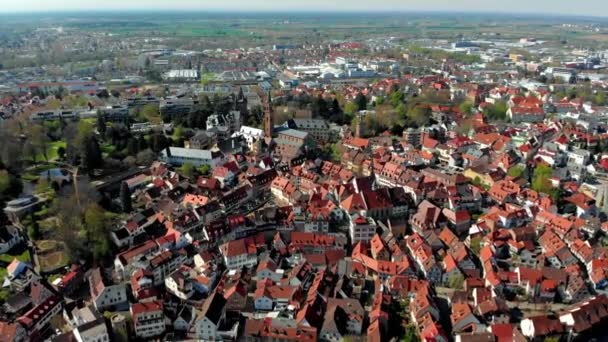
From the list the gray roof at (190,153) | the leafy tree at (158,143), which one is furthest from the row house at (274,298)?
the leafy tree at (158,143)

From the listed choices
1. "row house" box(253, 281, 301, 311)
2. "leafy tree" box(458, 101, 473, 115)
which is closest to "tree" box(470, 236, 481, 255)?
"row house" box(253, 281, 301, 311)

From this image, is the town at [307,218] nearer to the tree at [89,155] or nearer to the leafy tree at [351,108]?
the tree at [89,155]

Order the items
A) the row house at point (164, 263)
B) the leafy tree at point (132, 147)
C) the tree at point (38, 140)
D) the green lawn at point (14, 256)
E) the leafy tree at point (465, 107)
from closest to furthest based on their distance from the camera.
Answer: the row house at point (164, 263) < the green lawn at point (14, 256) < the tree at point (38, 140) < the leafy tree at point (132, 147) < the leafy tree at point (465, 107)

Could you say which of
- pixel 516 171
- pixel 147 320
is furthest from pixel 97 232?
pixel 516 171

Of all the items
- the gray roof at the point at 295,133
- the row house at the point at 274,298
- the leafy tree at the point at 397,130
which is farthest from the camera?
the leafy tree at the point at 397,130

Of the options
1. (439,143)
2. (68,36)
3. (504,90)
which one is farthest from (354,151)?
(68,36)

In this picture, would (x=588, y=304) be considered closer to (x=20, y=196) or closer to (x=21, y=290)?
(x=21, y=290)

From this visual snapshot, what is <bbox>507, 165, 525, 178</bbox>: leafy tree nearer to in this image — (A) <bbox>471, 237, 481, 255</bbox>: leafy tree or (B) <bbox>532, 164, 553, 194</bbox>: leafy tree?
(B) <bbox>532, 164, 553, 194</bbox>: leafy tree

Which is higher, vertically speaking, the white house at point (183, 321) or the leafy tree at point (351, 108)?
the leafy tree at point (351, 108)
